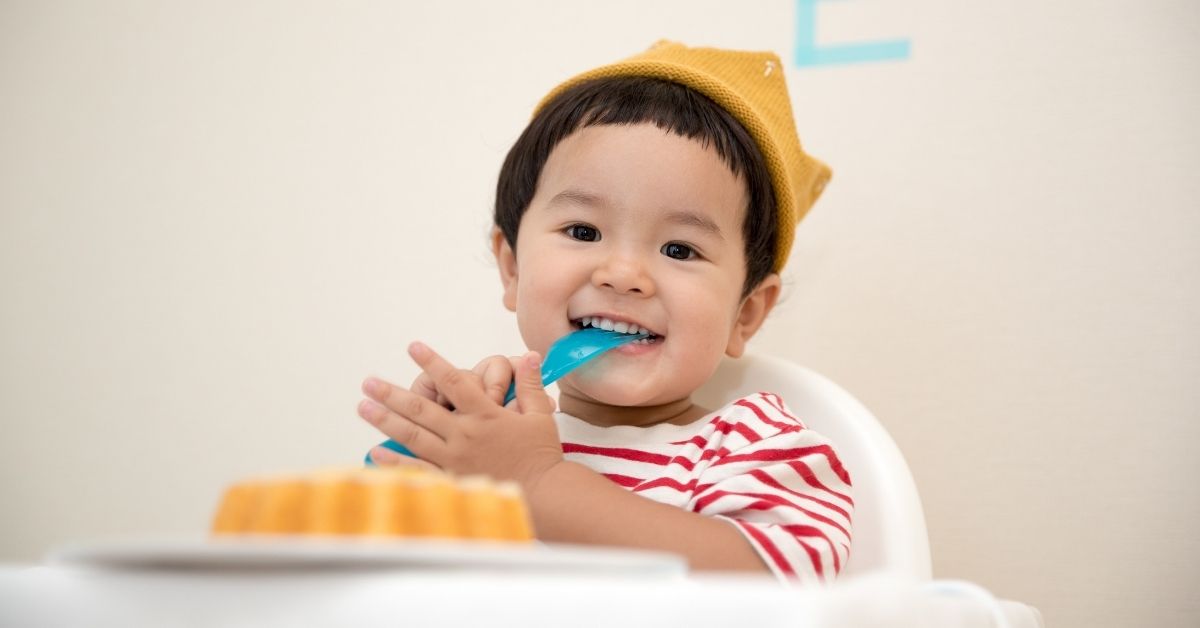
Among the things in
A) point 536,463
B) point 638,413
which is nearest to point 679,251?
point 638,413

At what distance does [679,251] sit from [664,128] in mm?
110

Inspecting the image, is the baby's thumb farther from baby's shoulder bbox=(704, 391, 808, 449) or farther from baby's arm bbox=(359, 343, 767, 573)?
baby's shoulder bbox=(704, 391, 808, 449)

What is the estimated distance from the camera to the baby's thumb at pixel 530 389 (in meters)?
0.77

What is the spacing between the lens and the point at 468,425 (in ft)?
2.43

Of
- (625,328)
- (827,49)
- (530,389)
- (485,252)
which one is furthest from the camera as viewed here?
(485,252)

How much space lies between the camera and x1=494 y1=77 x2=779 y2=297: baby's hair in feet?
2.96

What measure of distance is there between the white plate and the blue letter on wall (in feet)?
3.07

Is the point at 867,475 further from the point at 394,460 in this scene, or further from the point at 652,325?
the point at 394,460

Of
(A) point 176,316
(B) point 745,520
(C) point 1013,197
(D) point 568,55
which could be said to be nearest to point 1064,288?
(C) point 1013,197

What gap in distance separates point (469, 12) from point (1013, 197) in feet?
2.49

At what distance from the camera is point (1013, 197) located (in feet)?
3.61

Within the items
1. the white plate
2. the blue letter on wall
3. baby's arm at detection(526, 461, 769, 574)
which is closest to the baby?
baby's arm at detection(526, 461, 769, 574)

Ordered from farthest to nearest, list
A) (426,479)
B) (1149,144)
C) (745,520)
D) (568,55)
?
(568,55), (1149,144), (745,520), (426,479)

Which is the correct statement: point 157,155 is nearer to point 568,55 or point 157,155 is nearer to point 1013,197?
point 568,55
